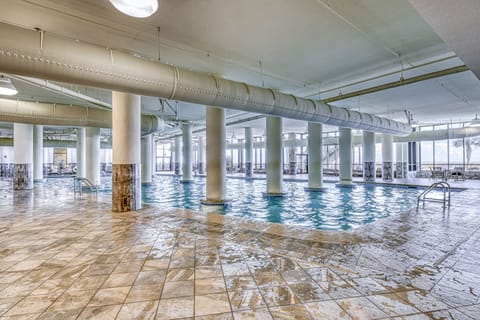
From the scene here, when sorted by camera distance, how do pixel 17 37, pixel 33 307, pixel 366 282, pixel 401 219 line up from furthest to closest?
pixel 401 219
pixel 17 37
pixel 366 282
pixel 33 307

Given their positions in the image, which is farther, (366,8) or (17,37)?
(366,8)

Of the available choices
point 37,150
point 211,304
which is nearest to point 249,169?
point 37,150

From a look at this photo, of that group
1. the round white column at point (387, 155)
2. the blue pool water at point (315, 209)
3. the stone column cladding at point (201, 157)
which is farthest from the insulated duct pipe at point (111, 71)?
the stone column cladding at point (201, 157)

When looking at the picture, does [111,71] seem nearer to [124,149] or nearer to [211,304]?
[124,149]

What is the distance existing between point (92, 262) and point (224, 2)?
12.8 feet

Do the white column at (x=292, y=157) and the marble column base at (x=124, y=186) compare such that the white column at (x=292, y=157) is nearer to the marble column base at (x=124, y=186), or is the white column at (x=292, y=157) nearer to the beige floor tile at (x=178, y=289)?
the marble column base at (x=124, y=186)

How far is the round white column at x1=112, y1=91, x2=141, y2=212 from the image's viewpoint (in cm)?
578

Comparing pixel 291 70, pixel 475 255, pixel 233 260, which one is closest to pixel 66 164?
pixel 291 70

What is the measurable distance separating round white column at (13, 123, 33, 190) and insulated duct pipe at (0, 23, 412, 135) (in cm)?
1013

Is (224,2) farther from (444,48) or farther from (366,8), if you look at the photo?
(444,48)

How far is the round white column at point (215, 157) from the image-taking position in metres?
7.43

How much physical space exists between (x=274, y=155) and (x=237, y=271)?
7057 mm

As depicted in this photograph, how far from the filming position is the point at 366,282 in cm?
245

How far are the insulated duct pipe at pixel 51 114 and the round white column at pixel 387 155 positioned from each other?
15.0 m
